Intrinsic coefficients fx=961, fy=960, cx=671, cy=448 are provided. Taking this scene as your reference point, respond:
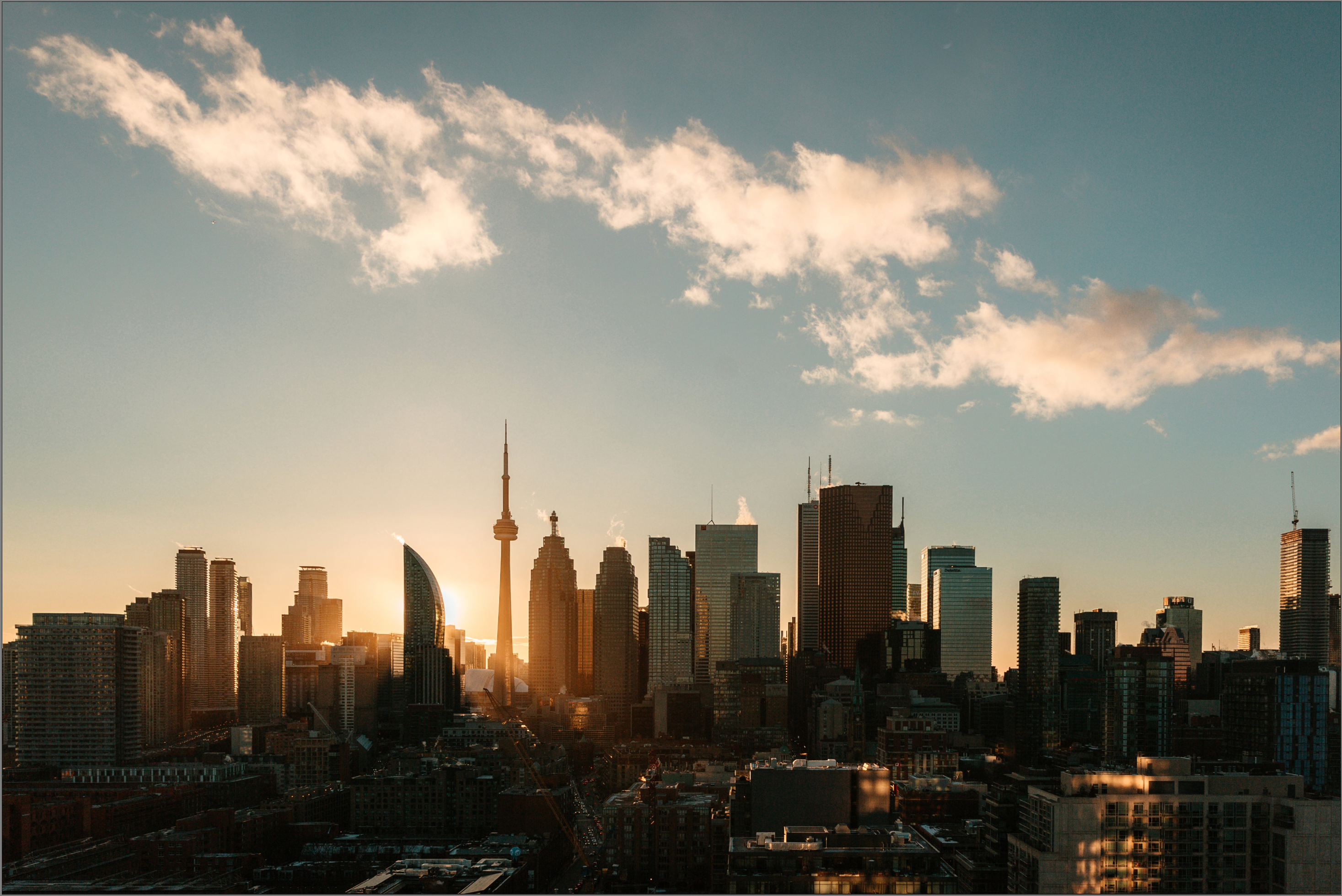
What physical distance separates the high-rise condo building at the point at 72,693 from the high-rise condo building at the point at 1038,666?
2766 cm

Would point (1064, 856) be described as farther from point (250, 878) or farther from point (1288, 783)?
point (250, 878)

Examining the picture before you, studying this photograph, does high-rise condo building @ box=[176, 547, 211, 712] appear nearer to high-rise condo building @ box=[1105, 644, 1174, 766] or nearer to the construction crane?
the construction crane

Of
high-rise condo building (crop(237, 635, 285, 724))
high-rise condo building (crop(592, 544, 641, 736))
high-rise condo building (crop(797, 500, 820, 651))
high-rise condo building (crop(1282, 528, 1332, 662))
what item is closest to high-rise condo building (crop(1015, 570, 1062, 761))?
high-rise condo building (crop(1282, 528, 1332, 662))

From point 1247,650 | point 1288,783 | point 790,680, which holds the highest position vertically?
point 1288,783

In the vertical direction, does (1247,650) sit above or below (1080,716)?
above

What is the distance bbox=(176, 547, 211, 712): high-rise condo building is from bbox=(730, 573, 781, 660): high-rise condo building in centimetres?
2596

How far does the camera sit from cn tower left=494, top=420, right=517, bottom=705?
160 feet

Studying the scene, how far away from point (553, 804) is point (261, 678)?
22178mm

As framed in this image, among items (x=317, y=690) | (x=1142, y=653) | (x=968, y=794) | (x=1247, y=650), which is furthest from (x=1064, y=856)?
(x=317, y=690)

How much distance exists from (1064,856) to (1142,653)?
2363 centimetres

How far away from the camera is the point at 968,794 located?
2127 centimetres

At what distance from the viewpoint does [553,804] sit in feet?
68.6

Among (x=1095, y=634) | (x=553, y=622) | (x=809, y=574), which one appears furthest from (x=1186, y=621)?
(x=553, y=622)

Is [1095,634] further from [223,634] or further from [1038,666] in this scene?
[223,634]
